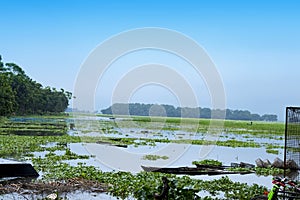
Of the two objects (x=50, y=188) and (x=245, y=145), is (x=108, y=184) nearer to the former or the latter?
(x=50, y=188)

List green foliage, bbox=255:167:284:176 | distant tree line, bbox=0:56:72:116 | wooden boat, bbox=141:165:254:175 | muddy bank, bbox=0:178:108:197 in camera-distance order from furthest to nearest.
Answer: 1. distant tree line, bbox=0:56:72:116
2. green foliage, bbox=255:167:284:176
3. wooden boat, bbox=141:165:254:175
4. muddy bank, bbox=0:178:108:197

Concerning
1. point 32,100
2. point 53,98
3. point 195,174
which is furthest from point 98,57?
point 53,98

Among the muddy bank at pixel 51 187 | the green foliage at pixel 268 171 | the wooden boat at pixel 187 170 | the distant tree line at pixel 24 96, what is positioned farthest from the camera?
the distant tree line at pixel 24 96

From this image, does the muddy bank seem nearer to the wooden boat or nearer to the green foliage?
the wooden boat

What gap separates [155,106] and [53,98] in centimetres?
5034

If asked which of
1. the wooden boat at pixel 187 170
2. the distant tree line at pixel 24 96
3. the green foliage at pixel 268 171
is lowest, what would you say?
the green foliage at pixel 268 171

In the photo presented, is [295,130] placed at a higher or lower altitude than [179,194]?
higher

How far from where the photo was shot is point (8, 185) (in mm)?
8211

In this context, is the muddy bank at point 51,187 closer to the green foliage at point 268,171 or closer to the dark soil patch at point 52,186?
the dark soil patch at point 52,186

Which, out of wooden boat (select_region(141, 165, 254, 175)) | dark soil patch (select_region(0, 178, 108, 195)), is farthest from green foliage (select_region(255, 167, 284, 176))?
dark soil patch (select_region(0, 178, 108, 195))

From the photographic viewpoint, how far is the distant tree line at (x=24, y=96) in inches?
1417

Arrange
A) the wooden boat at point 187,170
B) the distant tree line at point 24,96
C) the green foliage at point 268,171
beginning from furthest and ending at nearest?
the distant tree line at point 24,96
the green foliage at point 268,171
the wooden boat at point 187,170

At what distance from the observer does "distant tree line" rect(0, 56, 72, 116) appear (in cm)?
3600

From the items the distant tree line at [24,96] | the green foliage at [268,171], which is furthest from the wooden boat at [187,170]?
the distant tree line at [24,96]
